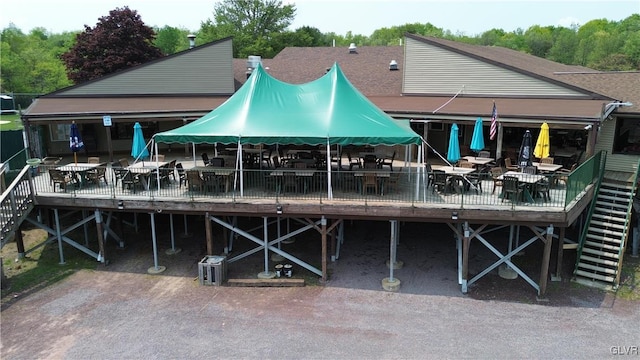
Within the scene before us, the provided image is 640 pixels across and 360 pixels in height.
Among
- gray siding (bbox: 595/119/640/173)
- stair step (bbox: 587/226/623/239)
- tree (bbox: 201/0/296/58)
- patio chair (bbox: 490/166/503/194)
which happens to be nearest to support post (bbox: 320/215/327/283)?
patio chair (bbox: 490/166/503/194)

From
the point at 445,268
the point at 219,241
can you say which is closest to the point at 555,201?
the point at 445,268

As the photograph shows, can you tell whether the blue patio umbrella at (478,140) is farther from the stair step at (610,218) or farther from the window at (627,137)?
the window at (627,137)

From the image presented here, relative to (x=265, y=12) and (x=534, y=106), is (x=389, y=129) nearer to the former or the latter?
(x=534, y=106)

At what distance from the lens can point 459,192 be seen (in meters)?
13.4

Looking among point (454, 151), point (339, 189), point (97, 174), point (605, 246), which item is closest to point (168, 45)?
point (97, 174)

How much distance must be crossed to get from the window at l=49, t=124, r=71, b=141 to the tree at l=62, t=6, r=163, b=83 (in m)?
13.5

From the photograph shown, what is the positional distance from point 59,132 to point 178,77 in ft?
19.3

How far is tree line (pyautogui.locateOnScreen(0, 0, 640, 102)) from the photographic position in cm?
3344

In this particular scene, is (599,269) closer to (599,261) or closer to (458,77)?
(599,261)

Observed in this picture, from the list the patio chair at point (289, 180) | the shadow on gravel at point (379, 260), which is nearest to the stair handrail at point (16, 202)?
the shadow on gravel at point (379, 260)

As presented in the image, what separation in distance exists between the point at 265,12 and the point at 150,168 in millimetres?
43304

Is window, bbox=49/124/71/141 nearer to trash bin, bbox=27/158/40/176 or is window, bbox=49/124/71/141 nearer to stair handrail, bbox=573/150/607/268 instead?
trash bin, bbox=27/158/40/176

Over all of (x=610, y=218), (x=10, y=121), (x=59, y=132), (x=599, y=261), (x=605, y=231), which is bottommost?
(x=599, y=261)

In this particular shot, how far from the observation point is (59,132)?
820 inches
